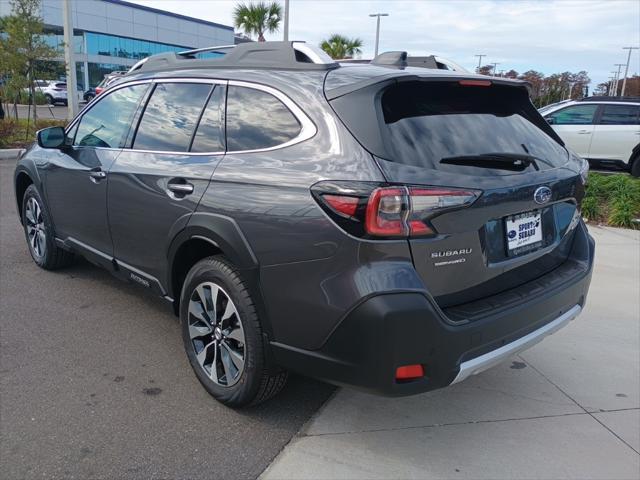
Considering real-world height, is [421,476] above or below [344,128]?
below

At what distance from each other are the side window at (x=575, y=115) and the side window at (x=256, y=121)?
421 inches

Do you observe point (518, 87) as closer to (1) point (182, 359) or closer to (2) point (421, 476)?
(2) point (421, 476)

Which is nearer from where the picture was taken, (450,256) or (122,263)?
(450,256)

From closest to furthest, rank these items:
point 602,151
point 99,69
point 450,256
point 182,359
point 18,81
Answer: point 450,256 < point 182,359 < point 602,151 < point 18,81 < point 99,69

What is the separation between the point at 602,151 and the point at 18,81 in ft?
48.0

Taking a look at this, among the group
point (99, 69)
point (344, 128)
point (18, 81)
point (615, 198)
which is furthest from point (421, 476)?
point (99, 69)

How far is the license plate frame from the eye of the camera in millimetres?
2637

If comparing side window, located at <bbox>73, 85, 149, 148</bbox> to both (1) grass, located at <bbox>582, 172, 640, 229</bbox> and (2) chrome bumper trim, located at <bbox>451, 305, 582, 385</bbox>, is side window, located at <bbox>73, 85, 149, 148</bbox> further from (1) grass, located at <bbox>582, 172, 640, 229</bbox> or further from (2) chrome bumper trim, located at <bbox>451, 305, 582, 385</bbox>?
(1) grass, located at <bbox>582, 172, 640, 229</bbox>

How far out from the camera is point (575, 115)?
11.9m

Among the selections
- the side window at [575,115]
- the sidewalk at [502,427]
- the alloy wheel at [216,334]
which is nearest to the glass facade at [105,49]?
the side window at [575,115]

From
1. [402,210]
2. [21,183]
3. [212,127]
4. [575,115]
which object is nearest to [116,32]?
[575,115]

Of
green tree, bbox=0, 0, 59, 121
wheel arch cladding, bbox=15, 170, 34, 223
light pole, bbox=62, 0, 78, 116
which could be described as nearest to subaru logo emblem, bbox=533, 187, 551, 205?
wheel arch cladding, bbox=15, 170, 34, 223

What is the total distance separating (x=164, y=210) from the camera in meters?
3.23

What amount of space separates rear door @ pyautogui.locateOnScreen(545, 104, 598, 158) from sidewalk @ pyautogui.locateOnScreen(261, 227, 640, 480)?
875 centimetres
